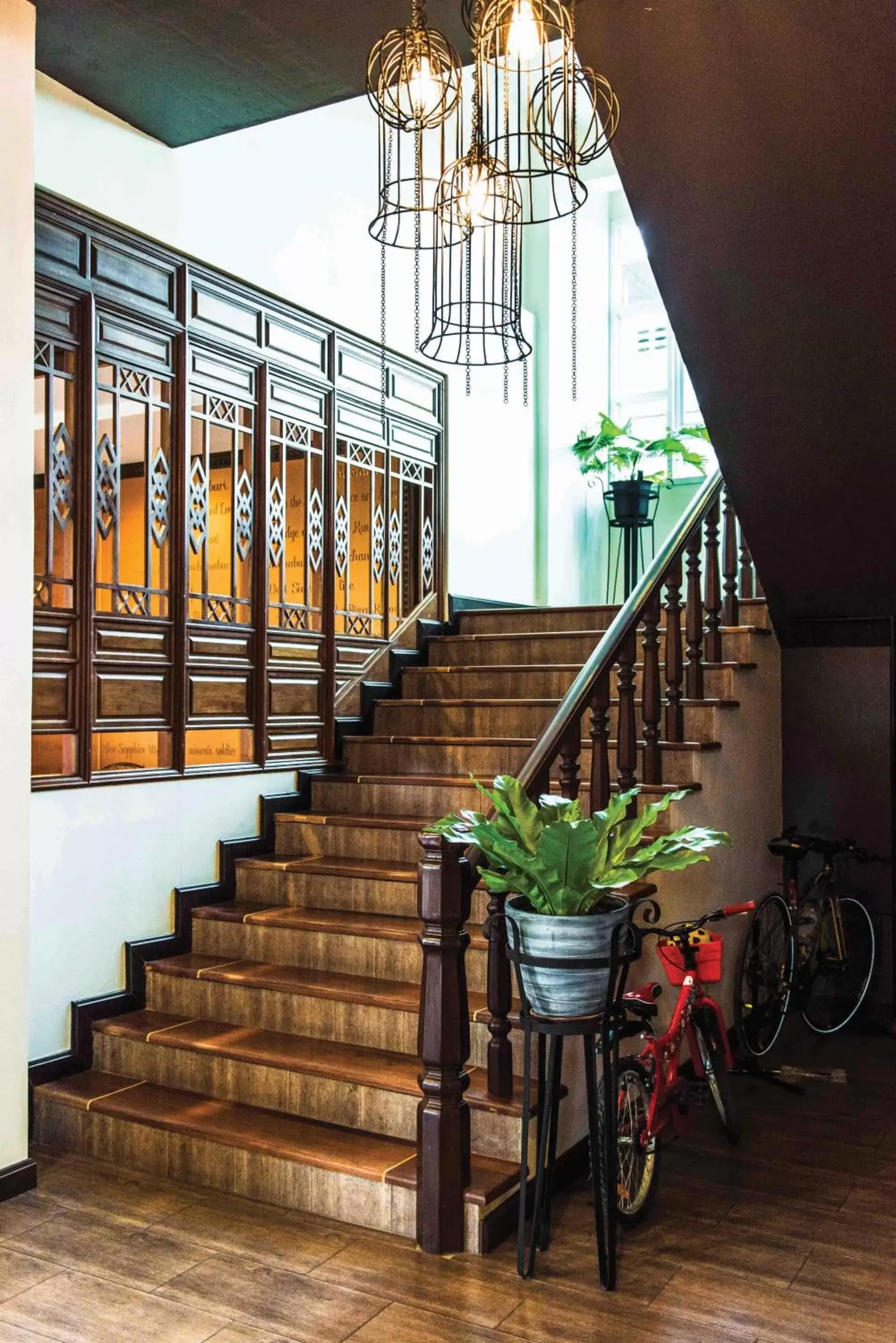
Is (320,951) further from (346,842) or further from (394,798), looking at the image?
(394,798)

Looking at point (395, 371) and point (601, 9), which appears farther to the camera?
Answer: point (395, 371)

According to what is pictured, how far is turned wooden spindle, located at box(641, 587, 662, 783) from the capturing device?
473 centimetres

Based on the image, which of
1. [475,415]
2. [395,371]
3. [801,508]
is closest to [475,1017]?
[801,508]

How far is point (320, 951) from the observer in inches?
181

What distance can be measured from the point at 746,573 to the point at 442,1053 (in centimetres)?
335

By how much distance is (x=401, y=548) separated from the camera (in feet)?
22.1

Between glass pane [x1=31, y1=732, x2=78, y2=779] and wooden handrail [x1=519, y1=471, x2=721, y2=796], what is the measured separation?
1745mm

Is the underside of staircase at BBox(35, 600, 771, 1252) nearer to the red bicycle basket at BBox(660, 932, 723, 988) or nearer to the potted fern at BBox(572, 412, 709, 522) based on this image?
the red bicycle basket at BBox(660, 932, 723, 988)

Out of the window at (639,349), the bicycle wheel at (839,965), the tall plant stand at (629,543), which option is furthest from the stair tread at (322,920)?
the window at (639,349)

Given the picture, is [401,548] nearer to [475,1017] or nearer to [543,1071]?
[475,1017]

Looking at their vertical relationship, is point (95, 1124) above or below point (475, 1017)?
below

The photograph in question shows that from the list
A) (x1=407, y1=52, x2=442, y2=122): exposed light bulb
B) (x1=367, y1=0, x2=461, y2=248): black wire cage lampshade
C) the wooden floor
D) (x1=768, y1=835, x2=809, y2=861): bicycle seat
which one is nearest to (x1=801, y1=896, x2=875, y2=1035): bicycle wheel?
(x1=768, y1=835, x2=809, y2=861): bicycle seat

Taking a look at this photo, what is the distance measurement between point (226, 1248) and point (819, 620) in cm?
405

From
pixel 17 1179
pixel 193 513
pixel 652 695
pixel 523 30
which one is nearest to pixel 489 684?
pixel 652 695
